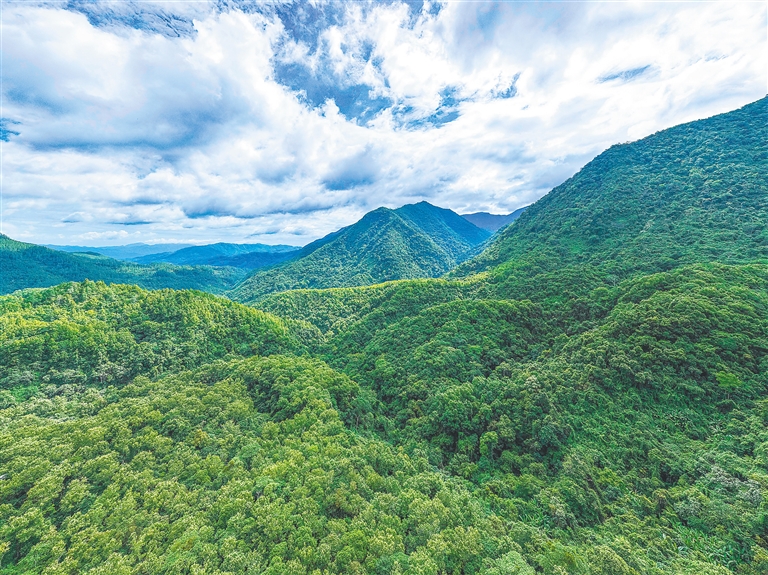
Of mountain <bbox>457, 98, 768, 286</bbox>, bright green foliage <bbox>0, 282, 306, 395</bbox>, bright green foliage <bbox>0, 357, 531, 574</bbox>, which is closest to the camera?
bright green foliage <bbox>0, 357, 531, 574</bbox>

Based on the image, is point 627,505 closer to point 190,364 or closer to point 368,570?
point 368,570

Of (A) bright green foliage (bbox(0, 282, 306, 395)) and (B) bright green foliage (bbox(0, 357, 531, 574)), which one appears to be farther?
(A) bright green foliage (bbox(0, 282, 306, 395))

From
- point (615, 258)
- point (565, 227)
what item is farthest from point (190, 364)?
point (565, 227)

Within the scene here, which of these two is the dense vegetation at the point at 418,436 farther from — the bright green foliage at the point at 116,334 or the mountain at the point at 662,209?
the mountain at the point at 662,209

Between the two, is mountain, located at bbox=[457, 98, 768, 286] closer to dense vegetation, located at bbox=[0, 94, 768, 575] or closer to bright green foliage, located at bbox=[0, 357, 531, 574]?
dense vegetation, located at bbox=[0, 94, 768, 575]

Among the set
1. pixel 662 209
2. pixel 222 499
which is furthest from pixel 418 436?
pixel 662 209

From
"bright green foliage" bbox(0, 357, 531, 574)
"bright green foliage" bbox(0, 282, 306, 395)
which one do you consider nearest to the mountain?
"bright green foliage" bbox(0, 357, 531, 574)

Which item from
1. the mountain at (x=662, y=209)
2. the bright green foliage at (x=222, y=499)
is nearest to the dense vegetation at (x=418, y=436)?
the bright green foliage at (x=222, y=499)
